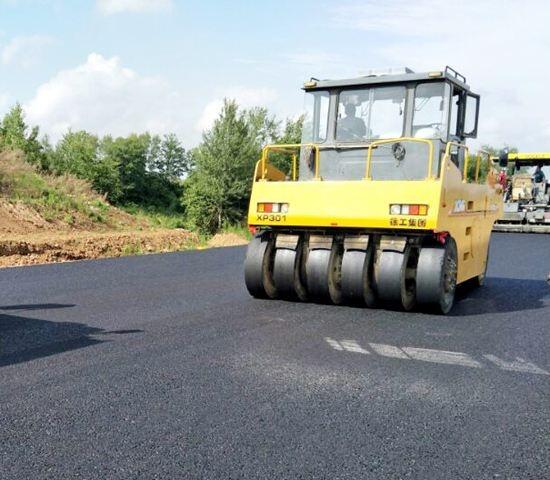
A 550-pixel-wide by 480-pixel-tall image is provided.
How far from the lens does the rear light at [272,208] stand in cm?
686

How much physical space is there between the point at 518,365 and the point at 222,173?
28.5 meters

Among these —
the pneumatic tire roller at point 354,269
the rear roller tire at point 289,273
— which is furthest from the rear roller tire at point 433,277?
the rear roller tire at point 289,273

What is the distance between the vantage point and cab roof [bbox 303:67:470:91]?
711cm

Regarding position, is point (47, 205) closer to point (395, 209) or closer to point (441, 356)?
point (395, 209)

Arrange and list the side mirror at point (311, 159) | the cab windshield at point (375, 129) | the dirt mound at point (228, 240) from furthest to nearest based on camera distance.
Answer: the dirt mound at point (228, 240), the side mirror at point (311, 159), the cab windshield at point (375, 129)

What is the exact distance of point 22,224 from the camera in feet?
65.4

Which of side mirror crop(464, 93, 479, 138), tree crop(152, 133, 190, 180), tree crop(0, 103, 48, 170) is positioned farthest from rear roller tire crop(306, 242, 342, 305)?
tree crop(152, 133, 190, 180)

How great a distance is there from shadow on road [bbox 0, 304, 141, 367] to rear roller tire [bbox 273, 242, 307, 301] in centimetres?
209

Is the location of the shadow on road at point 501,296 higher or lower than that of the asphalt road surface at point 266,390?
higher

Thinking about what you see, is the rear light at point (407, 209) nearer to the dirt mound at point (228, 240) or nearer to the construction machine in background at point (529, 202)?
the dirt mound at point (228, 240)

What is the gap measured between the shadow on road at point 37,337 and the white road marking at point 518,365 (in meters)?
3.06

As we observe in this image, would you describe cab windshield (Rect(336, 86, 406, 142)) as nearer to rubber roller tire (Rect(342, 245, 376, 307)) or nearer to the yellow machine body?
the yellow machine body

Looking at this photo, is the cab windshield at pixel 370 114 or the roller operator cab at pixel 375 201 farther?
the cab windshield at pixel 370 114

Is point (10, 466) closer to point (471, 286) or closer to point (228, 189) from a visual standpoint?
point (471, 286)
